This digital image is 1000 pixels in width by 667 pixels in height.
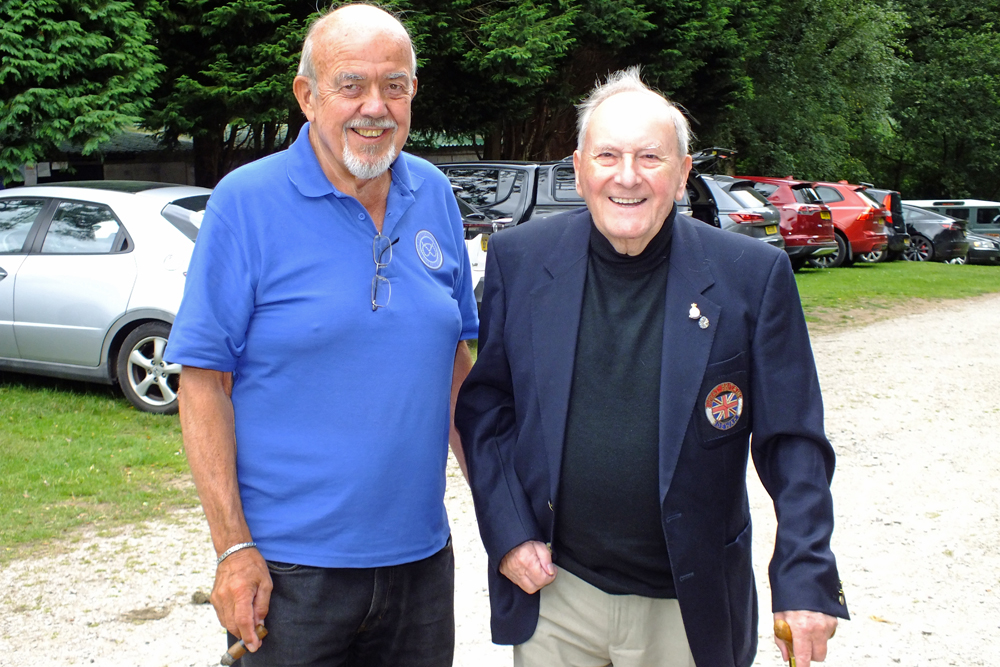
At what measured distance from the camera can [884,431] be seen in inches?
284

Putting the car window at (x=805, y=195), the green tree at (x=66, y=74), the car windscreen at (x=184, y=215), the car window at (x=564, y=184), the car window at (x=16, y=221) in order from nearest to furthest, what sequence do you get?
the car windscreen at (x=184, y=215), the car window at (x=16, y=221), the green tree at (x=66, y=74), the car window at (x=564, y=184), the car window at (x=805, y=195)

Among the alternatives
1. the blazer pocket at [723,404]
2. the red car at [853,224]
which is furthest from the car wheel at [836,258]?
the blazer pocket at [723,404]

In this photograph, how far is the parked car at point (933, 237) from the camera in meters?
23.7

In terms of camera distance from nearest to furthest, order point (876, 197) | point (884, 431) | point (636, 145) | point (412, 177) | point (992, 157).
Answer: point (636, 145) → point (412, 177) → point (884, 431) → point (876, 197) → point (992, 157)

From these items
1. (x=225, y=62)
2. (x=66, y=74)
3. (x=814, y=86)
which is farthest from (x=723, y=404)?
(x=814, y=86)

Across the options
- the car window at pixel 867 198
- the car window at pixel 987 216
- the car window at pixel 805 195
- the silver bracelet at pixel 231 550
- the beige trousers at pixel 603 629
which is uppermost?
the silver bracelet at pixel 231 550

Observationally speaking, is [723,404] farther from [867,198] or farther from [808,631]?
[867,198]

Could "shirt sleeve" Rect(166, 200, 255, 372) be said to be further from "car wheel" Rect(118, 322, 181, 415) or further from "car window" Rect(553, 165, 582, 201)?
"car window" Rect(553, 165, 582, 201)

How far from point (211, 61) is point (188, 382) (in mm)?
10445

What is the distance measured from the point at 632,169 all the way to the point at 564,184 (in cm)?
824

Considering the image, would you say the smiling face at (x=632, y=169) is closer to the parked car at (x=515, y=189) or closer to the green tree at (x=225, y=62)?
the parked car at (x=515, y=189)

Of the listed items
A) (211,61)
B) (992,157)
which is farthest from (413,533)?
(992,157)

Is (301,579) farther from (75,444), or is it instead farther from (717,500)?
(75,444)

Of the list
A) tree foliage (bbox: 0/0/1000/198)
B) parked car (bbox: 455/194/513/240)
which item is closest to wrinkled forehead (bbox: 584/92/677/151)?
tree foliage (bbox: 0/0/1000/198)
